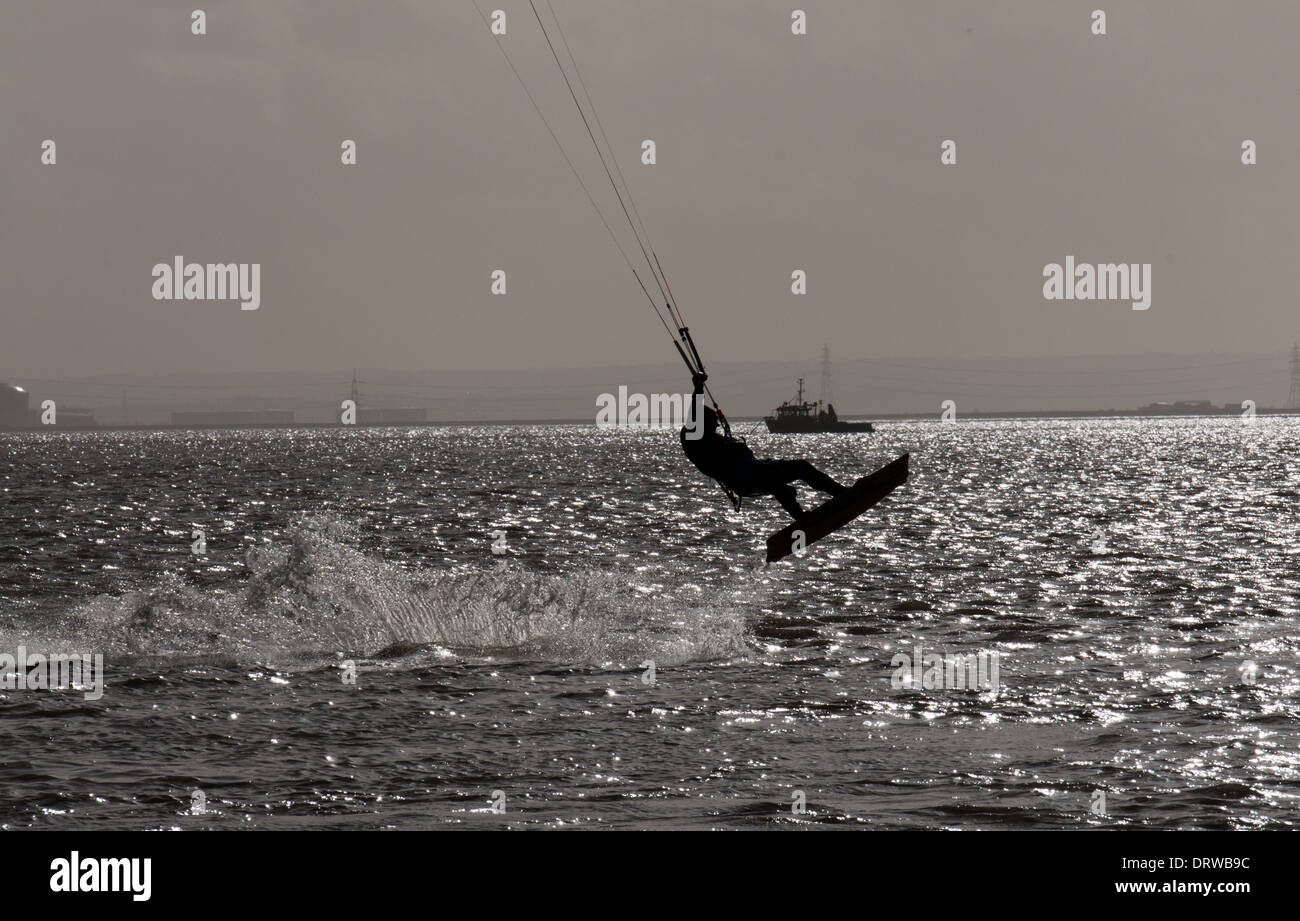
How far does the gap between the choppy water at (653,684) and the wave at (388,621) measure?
10cm

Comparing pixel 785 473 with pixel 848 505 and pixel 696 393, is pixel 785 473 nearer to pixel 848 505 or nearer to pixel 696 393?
pixel 696 393

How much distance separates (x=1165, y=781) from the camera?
42.3ft

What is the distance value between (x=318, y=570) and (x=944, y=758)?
16.2m

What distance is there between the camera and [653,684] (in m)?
17.9

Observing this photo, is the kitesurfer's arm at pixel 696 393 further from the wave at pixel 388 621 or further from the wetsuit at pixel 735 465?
the wave at pixel 388 621

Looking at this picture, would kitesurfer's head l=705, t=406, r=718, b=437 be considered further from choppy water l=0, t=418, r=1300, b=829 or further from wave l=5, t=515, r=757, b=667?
wave l=5, t=515, r=757, b=667

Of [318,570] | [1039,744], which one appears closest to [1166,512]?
[318,570]

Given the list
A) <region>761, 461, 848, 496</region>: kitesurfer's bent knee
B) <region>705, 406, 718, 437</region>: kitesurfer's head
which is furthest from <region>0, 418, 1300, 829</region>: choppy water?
<region>705, 406, 718, 437</region>: kitesurfer's head

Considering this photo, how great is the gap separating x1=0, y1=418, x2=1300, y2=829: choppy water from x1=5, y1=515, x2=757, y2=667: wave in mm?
100

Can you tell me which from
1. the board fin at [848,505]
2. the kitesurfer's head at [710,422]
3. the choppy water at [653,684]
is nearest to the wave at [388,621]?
the choppy water at [653,684]

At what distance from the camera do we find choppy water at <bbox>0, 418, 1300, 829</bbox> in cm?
1247

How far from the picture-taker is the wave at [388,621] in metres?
20.5

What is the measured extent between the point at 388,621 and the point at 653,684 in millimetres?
→ 6271
